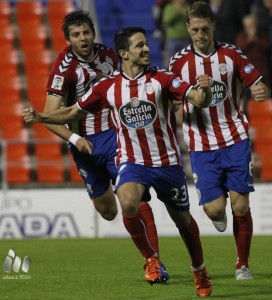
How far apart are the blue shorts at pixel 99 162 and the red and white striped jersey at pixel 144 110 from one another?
61.0 inches

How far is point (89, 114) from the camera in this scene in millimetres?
9625

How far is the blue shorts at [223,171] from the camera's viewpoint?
9008 mm

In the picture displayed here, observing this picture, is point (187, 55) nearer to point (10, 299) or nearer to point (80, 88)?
point (80, 88)

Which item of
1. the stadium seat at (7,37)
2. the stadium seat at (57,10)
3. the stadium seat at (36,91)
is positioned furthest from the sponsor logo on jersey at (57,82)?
the stadium seat at (57,10)

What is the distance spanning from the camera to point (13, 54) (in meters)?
19.4

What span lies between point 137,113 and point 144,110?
0.21ft

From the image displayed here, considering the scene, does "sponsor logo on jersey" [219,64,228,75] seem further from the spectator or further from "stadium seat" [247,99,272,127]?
the spectator

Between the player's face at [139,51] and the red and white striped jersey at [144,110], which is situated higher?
the player's face at [139,51]

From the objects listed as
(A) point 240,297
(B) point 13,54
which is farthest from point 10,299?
(B) point 13,54

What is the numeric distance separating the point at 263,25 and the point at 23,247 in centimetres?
701

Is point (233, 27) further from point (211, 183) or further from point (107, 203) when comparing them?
point (211, 183)

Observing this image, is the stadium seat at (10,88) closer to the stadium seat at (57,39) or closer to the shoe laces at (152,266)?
the stadium seat at (57,39)

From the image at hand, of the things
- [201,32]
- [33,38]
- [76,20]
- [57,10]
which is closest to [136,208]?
[201,32]

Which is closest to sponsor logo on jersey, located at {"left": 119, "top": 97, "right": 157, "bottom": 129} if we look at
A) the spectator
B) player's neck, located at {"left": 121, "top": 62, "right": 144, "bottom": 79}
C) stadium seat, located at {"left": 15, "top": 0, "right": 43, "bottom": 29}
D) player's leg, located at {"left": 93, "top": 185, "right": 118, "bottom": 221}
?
player's neck, located at {"left": 121, "top": 62, "right": 144, "bottom": 79}
